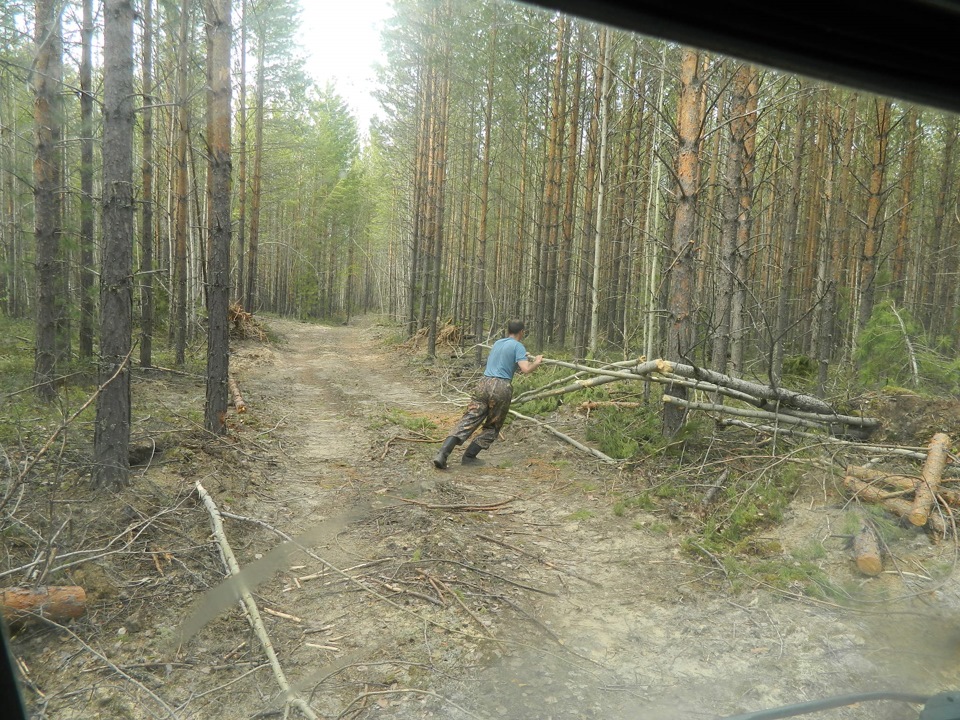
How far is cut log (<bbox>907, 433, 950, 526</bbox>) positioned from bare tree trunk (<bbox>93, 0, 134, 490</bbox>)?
7006 mm

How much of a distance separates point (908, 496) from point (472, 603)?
13.3ft

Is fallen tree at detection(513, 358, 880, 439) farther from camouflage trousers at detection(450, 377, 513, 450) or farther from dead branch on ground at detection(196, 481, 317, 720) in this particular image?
dead branch on ground at detection(196, 481, 317, 720)

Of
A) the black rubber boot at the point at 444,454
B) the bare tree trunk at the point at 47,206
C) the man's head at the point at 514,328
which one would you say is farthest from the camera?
the bare tree trunk at the point at 47,206

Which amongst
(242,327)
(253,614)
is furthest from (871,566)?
(242,327)

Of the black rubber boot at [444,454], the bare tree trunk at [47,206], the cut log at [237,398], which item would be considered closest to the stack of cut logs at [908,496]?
the black rubber boot at [444,454]

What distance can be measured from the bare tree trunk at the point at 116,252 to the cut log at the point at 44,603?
6.13ft

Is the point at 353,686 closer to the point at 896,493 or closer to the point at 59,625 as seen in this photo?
the point at 59,625

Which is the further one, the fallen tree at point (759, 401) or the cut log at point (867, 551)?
the fallen tree at point (759, 401)

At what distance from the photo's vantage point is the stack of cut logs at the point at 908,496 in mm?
4891

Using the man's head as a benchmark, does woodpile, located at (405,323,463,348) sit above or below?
below

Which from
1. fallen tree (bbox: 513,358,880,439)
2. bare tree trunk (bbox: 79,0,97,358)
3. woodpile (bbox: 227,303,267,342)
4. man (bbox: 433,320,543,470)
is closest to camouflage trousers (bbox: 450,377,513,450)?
man (bbox: 433,320,543,470)

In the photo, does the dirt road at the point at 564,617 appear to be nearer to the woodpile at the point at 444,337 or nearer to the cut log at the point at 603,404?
the cut log at the point at 603,404

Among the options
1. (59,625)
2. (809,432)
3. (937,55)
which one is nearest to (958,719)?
(937,55)

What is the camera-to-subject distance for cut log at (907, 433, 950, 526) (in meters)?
5.09
